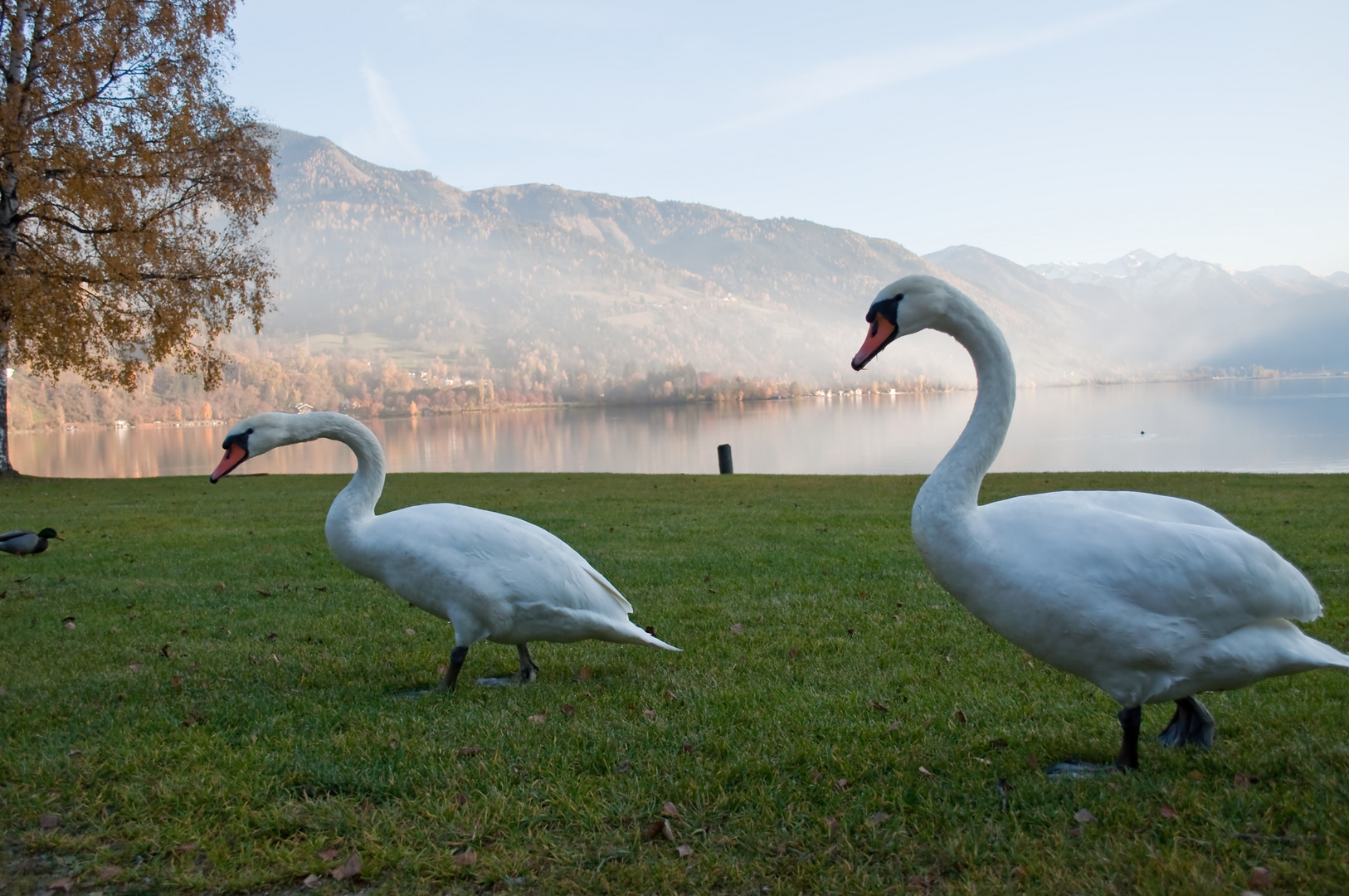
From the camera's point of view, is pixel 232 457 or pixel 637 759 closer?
pixel 637 759

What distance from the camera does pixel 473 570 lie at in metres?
5.44

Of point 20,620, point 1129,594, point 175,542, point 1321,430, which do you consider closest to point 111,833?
point 1129,594

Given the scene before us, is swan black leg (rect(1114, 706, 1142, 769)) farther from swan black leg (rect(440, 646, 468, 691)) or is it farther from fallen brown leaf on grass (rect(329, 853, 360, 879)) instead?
swan black leg (rect(440, 646, 468, 691))

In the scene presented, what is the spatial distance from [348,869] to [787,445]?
57.8 m

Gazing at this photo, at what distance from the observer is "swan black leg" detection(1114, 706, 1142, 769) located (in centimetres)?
396

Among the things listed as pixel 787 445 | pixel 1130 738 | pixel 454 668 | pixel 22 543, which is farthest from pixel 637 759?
pixel 787 445

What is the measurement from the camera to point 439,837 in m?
3.64

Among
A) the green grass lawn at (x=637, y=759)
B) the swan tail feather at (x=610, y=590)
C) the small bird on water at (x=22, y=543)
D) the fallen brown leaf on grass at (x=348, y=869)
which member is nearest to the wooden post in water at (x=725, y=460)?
the small bird on water at (x=22, y=543)

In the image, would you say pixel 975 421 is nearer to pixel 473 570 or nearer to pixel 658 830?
pixel 658 830

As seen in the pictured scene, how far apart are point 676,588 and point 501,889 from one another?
580 centimetres

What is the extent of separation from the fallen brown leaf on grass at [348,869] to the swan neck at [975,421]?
2701 mm

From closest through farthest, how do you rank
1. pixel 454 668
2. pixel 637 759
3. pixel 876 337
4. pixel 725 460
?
pixel 876 337
pixel 637 759
pixel 454 668
pixel 725 460

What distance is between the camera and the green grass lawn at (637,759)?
3377mm

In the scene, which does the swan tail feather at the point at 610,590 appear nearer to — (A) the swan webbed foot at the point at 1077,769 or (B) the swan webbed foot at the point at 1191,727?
(A) the swan webbed foot at the point at 1077,769
